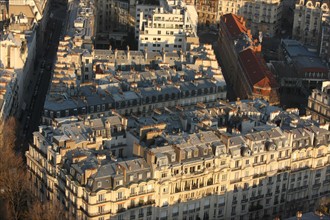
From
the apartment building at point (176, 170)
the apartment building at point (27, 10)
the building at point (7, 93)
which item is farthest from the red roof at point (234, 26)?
the apartment building at point (176, 170)

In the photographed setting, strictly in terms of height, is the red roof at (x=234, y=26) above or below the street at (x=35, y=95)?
above

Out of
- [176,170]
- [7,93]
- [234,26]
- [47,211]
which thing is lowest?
[47,211]

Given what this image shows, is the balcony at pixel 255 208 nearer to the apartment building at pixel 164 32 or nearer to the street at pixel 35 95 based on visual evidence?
the street at pixel 35 95

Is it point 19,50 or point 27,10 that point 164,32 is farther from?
point 27,10

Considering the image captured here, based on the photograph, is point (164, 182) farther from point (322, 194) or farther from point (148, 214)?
point (322, 194)

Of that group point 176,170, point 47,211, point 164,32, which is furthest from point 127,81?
point 47,211
